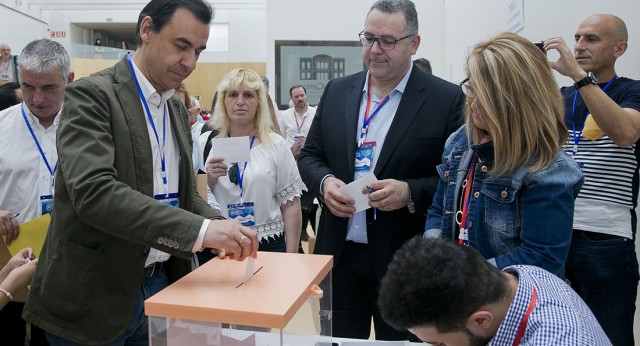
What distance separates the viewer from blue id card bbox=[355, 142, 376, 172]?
206 cm

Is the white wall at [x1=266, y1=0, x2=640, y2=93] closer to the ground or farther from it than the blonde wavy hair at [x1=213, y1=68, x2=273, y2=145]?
farther from it

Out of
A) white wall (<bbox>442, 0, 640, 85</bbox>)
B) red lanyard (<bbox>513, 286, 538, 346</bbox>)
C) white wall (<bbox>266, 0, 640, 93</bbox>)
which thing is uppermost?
white wall (<bbox>266, 0, 640, 93</bbox>)

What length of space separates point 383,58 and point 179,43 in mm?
843

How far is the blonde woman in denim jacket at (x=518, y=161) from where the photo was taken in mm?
1349

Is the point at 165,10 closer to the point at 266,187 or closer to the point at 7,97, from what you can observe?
the point at 266,187

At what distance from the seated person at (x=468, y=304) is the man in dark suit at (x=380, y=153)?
0.91 meters

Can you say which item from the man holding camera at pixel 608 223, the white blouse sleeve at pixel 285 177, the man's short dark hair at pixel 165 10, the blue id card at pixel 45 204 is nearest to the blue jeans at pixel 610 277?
the man holding camera at pixel 608 223

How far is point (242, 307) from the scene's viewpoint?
990 millimetres

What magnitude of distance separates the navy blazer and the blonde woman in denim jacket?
49 centimetres

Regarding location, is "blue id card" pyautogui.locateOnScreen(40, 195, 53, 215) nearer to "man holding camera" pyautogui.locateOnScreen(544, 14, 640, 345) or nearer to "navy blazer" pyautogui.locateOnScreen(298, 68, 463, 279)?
"navy blazer" pyautogui.locateOnScreen(298, 68, 463, 279)

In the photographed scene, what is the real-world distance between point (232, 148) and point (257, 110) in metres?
0.39

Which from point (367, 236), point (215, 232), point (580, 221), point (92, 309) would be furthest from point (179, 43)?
point (580, 221)

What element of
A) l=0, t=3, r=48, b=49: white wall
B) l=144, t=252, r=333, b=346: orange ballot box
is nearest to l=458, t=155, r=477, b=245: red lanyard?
l=144, t=252, r=333, b=346: orange ballot box

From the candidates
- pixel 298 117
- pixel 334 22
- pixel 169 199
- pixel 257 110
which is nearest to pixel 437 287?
pixel 169 199
